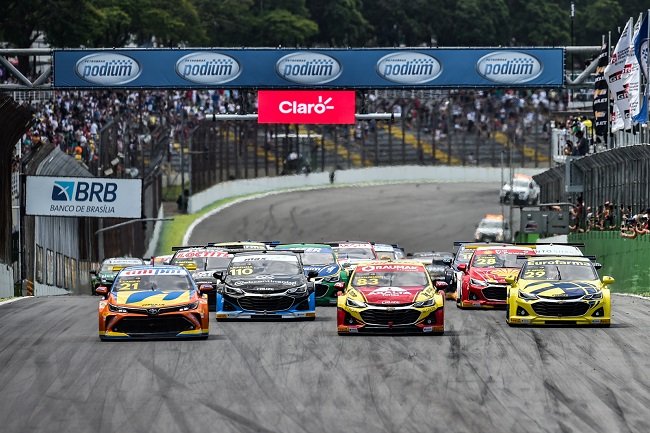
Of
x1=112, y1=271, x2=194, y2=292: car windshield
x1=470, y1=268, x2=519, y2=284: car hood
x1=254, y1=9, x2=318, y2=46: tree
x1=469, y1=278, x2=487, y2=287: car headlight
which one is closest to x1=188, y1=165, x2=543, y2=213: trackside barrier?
x1=254, y1=9, x2=318, y2=46: tree

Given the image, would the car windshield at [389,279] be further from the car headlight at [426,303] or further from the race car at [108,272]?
the race car at [108,272]

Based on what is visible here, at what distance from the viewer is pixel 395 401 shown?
55.3 feet

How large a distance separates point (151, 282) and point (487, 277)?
29.5 ft

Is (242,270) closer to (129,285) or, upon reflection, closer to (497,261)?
(129,285)

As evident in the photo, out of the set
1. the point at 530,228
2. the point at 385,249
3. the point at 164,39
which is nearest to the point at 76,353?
the point at 385,249

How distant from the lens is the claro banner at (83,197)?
4172 centimetres

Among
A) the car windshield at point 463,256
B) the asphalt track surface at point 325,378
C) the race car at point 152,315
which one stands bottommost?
the asphalt track surface at point 325,378

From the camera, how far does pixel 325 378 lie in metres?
18.8

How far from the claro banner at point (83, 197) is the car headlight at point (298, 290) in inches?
634

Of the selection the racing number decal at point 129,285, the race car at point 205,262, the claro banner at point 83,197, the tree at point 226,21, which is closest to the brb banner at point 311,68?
the claro banner at point 83,197

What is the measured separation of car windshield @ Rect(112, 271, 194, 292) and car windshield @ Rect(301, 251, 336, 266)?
858cm

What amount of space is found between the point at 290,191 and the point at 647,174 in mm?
42274

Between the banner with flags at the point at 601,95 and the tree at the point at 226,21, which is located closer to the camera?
the banner with flags at the point at 601,95

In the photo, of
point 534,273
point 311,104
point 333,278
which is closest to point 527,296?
point 534,273
